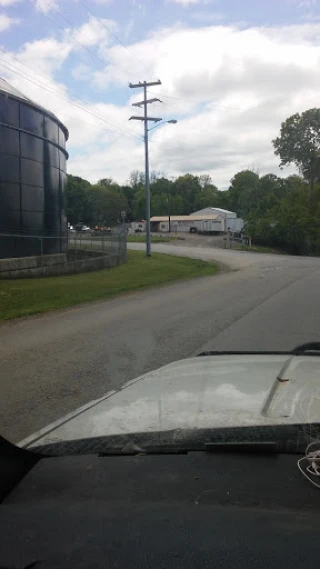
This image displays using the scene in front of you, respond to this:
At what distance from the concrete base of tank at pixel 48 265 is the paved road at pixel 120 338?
5.97 m

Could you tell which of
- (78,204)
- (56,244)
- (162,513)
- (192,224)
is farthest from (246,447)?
(78,204)

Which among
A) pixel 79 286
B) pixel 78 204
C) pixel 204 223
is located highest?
pixel 78 204

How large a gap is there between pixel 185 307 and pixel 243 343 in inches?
196

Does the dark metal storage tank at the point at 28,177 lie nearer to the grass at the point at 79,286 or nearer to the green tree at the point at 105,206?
the grass at the point at 79,286

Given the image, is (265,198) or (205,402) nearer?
(205,402)

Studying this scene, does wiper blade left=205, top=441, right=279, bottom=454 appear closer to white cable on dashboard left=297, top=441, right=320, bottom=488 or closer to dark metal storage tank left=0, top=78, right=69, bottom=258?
white cable on dashboard left=297, top=441, right=320, bottom=488

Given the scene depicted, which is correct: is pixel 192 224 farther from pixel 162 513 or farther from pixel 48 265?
pixel 162 513

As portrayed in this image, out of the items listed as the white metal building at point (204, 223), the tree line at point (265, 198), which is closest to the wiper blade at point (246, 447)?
the tree line at point (265, 198)

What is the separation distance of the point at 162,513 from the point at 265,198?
71580mm

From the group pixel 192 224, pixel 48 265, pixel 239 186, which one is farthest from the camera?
pixel 239 186

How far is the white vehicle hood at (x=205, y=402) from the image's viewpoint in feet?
8.58

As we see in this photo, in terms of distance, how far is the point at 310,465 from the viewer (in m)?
2.17

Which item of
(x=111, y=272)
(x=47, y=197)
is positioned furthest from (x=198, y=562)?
(x=47, y=197)

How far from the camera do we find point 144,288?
18719 mm
